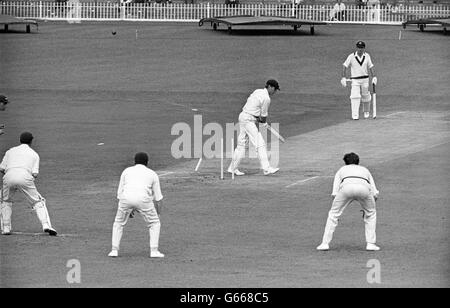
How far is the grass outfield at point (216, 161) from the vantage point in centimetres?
1955

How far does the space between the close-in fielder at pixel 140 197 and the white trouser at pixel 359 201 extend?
2.71 meters

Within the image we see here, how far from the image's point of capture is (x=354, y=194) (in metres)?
20.0

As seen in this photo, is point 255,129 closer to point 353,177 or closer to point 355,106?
Result: point 353,177

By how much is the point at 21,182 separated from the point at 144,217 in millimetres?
2788

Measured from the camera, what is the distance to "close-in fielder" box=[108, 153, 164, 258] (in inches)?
771

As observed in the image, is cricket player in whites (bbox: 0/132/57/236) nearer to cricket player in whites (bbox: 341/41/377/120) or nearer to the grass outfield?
the grass outfield

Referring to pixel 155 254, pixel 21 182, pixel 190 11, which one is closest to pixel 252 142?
pixel 21 182

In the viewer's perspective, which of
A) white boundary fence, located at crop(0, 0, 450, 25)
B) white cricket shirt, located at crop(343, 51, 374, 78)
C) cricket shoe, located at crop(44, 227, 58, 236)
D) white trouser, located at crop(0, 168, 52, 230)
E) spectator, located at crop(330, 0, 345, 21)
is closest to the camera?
white trouser, located at crop(0, 168, 52, 230)

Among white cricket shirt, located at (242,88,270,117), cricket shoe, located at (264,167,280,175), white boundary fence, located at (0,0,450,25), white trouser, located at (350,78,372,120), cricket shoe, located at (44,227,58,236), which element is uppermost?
white boundary fence, located at (0,0,450,25)

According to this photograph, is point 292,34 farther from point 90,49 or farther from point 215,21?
point 90,49

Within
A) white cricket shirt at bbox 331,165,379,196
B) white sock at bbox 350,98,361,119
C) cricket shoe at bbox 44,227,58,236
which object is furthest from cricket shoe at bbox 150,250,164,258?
white sock at bbox 350,98,361,119

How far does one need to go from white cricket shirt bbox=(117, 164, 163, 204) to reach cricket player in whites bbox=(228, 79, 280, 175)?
8655 millimetres

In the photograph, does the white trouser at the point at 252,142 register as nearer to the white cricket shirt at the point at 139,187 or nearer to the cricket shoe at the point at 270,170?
the cricket shoe at the point at 270,170
